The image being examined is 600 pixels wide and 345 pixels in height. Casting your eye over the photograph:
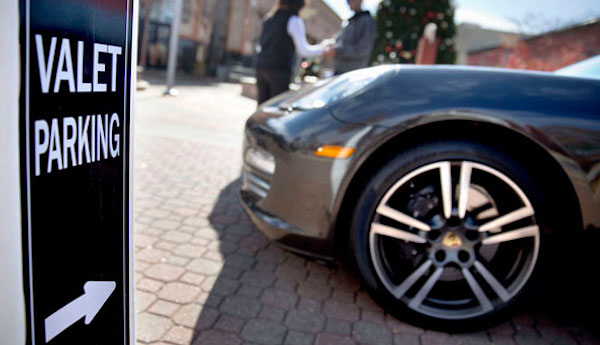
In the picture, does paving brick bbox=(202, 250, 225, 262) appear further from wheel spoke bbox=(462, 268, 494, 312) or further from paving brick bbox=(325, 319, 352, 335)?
wheel spoke bbox=(462, 268, 494, 312)

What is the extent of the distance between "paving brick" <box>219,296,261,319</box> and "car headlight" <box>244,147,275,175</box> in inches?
26.2

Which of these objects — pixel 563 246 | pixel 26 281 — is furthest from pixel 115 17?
pixel 563 246

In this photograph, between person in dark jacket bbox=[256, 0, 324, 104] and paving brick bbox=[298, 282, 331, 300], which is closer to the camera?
paving brick bbox=[298, 282, 331, 300]

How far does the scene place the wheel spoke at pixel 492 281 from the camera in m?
2.12

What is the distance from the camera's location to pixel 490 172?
2.05 metres

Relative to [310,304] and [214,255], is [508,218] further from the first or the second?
[214,255]

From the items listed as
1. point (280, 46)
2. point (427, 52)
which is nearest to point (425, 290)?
point (280, 46)

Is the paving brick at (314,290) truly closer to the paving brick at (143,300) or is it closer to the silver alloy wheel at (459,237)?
the silver alloy wheel at (459,237)

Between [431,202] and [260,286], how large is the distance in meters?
1.01

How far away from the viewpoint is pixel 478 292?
2.12 m

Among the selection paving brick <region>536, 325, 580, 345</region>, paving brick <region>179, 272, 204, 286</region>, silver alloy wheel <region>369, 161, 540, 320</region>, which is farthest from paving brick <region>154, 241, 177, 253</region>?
paving brick <region>536, 325, 580, 345</region>

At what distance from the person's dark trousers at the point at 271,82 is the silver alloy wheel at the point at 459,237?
267 centimetres

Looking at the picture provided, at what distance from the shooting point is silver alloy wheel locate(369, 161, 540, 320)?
210 centimetres

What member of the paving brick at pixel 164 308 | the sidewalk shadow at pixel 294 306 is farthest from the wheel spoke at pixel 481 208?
the paving brick at pixel 164 308
